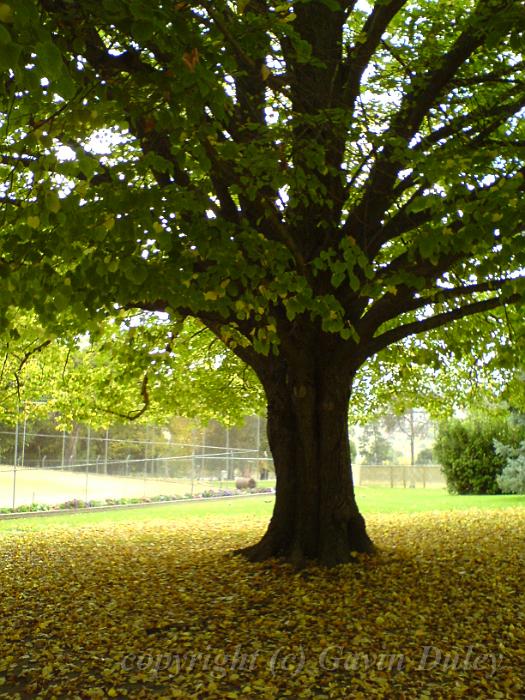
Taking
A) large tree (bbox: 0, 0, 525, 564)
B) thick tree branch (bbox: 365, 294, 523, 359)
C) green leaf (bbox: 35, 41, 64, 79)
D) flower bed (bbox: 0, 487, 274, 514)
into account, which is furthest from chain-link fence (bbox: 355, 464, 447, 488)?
green leaf (bbox: 35, 41, 64, 79)

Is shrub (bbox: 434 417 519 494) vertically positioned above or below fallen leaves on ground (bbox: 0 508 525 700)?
above

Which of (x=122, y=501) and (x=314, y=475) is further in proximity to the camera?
(x=122, y=501)

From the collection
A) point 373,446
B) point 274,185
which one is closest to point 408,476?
point 373,446

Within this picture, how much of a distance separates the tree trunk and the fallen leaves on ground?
330 millimetres

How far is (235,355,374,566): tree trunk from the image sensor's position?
310 inches

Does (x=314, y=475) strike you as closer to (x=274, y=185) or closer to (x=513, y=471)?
(x=274, y=185)

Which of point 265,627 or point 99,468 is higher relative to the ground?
point 99,468

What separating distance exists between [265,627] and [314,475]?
2.38m

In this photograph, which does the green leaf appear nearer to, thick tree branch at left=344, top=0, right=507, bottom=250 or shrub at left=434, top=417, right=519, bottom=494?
thick tree branch at left=344, top=0, right=507, bottom=250

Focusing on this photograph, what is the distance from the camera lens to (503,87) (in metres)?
8.02

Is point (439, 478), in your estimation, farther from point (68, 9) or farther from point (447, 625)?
point (68, 9)

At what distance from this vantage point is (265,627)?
19.5 ft

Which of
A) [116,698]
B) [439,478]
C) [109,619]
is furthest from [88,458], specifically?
[439,478]

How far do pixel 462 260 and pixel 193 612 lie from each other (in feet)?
13.9
